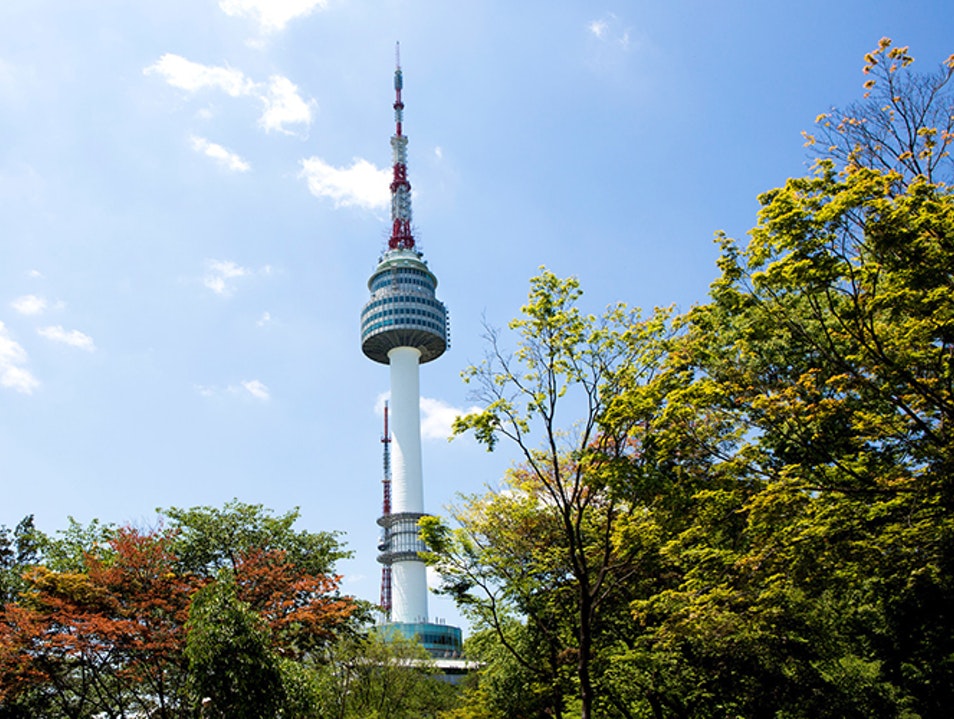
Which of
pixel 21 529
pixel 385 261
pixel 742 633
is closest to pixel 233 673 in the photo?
pixel 742 633

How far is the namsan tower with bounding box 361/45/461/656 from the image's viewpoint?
8700cm

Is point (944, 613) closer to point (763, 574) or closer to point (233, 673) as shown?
point (763, 574)

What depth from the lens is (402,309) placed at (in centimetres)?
9394

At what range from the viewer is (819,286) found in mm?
11656

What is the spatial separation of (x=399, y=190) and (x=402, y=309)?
628 inches

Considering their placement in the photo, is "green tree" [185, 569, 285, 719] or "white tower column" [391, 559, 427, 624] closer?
"green tree" [185, 569, 285, 719]

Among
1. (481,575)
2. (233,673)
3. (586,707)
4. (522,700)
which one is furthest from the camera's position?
(522,700)

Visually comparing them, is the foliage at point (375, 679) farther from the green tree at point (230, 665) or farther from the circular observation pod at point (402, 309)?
the circular observation pod at point (402, 309)

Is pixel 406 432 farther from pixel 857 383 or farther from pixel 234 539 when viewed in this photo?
pixel 857 383

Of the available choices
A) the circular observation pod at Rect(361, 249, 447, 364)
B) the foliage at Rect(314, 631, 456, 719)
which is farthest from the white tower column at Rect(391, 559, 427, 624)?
the foliage at Rect(314, 631, 456, 719)

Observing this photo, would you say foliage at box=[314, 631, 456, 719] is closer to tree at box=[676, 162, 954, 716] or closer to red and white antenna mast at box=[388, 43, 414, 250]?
tree at box=[676, 162, 954, 716]

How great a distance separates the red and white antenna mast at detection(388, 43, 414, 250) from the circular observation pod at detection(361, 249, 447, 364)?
173cm

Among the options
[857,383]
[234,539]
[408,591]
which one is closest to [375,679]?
[234,539]

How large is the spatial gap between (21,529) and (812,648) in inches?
1367
